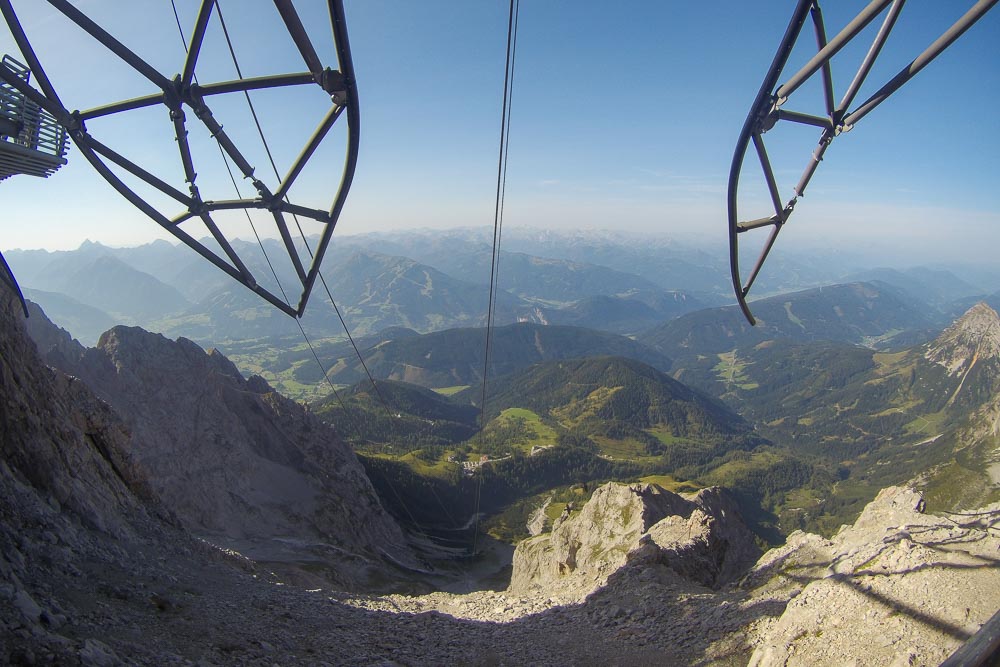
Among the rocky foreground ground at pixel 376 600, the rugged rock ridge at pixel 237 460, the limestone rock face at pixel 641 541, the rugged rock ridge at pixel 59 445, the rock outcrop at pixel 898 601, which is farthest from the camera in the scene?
the rugged rock ridge at pixel 237 460

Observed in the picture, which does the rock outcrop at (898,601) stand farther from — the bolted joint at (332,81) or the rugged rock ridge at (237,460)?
the rugged rock ridge at (237,460)

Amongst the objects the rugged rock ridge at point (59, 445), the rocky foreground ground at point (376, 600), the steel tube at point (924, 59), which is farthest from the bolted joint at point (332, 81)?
the rugged rock ridge at point (59, 445)

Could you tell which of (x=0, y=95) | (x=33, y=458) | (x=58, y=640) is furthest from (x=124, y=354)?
(x=58, y=640)

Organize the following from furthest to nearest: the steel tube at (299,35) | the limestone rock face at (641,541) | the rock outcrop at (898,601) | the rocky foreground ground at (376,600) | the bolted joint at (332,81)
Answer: the limestone rock face at (641,541) < the rocky foreground ground at (376,600) < the rock outcrop at (898,601) < the bolted joint at (332,81) < the steel tube at (299,35)

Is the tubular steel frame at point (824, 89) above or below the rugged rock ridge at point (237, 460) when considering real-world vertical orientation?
above

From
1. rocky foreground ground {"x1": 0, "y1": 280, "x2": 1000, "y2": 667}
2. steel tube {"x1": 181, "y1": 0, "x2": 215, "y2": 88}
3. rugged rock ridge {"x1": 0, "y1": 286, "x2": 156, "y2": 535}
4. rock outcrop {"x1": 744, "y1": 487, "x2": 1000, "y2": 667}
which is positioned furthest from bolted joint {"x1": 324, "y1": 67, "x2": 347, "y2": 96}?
rugged rock ridge {"x1": 0, "y1": 286, "x2": 156, "y2": 535}

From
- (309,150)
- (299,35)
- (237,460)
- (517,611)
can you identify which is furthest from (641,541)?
(237,460)

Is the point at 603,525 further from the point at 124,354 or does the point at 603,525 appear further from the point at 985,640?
the point at 124,354

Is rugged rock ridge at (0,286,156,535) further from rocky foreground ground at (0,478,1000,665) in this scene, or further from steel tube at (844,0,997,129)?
steel tube at (844,0,997,129)
